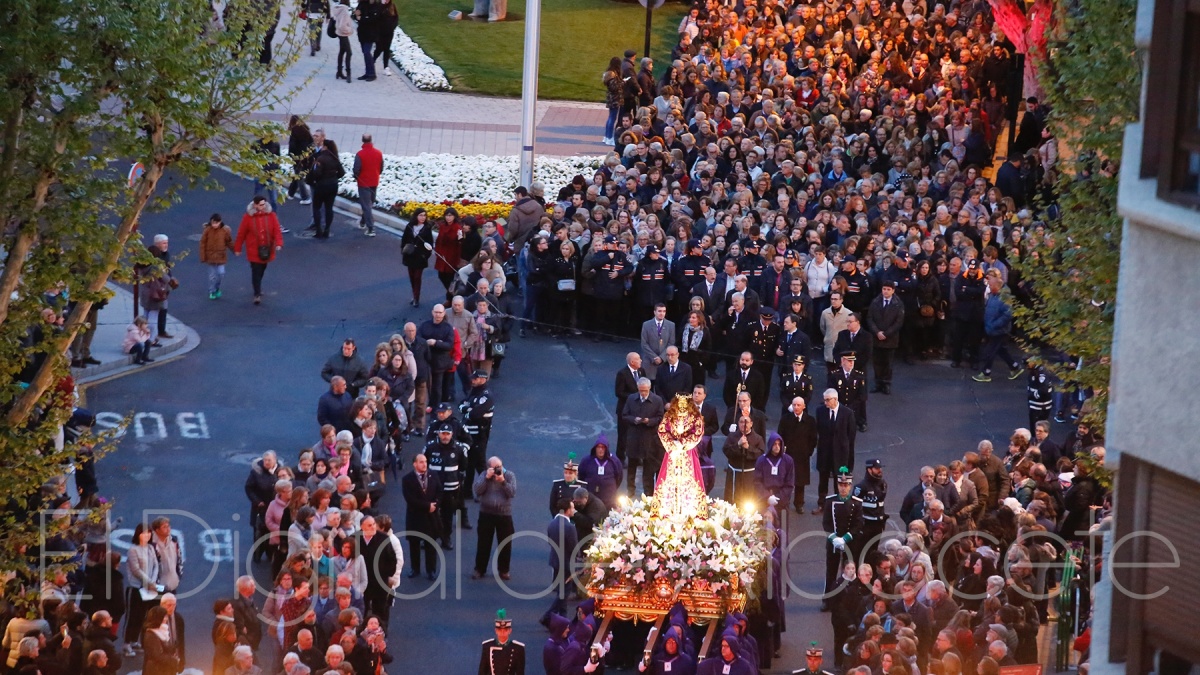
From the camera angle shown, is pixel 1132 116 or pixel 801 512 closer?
pixel 1132 116

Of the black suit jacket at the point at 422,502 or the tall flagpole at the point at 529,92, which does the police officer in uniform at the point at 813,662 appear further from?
the tall flagpole at the point at 529,92

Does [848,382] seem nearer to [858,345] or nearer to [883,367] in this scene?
[858,345]

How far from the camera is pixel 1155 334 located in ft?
32.3

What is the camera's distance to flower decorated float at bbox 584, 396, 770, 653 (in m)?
19.0

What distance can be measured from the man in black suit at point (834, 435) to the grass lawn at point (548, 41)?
22.2 m

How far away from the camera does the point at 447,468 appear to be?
71.3 feet

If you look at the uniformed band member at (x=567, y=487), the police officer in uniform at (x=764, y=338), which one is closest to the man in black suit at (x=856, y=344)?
the police officer in uniform at (x=764, y=338)

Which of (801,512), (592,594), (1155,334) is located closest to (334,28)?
(801,512)

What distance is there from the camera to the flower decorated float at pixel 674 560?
19047 mm

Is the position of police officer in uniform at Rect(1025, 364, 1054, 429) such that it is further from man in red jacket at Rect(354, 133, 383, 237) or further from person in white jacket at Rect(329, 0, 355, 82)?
person in white jacket at Rect(329, 0, 355, 82)

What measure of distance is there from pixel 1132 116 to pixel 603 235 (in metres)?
12.2

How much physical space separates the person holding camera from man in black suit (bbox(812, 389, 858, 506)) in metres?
4.50

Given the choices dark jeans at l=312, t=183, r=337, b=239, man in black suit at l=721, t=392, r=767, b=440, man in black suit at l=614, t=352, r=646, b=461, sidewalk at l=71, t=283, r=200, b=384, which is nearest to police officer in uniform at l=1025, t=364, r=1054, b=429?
man in black suit at l=721, t=392, r=767, b=440

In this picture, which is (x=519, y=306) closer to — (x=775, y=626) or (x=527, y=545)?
(x=527, y=545)
